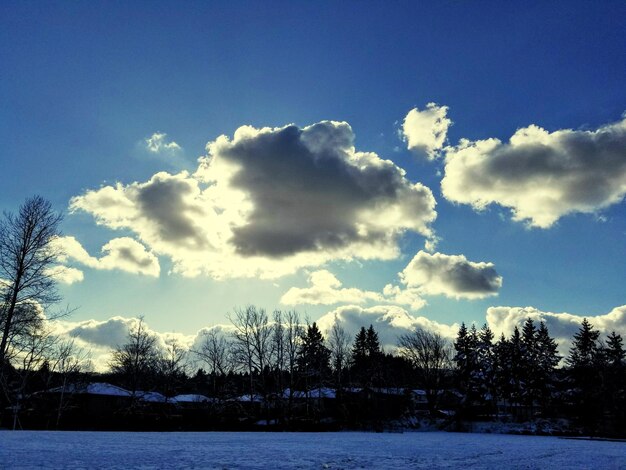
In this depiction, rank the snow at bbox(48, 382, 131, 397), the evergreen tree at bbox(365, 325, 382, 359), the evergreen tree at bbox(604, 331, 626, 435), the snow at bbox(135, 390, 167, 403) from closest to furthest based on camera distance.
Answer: the evergreen tree at bbox(604, 331, 626, 435) < the snow at bbox(48, 382, 131, 397) < the snow at bbox(135, 390, 167, 403) < the evergreen tree at bbox(365, 325, 382, 359)

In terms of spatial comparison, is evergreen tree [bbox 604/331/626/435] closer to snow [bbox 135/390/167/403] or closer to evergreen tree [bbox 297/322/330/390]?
evergreen tree [bbox 297/322/330/390]

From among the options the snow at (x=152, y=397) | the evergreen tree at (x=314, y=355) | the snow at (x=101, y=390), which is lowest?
the snow at (x=152, y=397)

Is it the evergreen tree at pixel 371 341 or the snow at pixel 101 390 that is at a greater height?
the evergreen tree at pixel 371 341

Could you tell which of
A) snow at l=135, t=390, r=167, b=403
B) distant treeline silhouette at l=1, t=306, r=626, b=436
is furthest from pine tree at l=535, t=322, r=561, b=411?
snow at l=135, t=390, r=167, b=403

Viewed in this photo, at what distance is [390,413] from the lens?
66688 mm

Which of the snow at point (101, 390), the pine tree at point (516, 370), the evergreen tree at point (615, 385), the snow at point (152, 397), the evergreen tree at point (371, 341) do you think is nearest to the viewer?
the evergreen tree at point (615, 385)

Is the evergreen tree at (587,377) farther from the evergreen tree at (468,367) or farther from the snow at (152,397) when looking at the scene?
the snow at (152,397)

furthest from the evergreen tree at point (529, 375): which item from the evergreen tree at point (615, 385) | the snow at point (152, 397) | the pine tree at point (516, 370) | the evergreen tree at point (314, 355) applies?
the snow at point (152, 397)

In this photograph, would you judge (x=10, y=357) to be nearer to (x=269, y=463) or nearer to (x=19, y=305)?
(x=19, y=305)

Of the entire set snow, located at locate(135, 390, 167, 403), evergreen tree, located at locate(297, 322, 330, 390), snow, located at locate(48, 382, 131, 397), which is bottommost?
snow, located at locate(135, 390, 167, 403)

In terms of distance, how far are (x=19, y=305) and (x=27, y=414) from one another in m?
34.9

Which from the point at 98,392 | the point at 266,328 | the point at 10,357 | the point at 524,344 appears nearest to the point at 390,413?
the point at 266,328

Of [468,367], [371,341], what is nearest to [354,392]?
[468,367]

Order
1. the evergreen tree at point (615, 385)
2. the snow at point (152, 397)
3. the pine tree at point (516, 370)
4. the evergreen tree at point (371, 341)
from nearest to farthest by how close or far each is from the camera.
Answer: the evergreen tree at point (615, 385)
the snow at point (152, 397)
the pine tree at point (516, 370)
the evergreen tree at point (371, 341)
